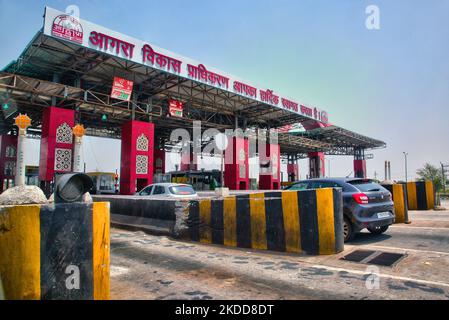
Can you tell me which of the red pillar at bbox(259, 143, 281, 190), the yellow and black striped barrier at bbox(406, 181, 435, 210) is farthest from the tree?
the yellow and black striped barrier at bbox(406, 181, 435, 210)

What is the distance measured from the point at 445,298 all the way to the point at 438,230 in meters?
5.83

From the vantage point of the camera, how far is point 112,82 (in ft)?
73.9

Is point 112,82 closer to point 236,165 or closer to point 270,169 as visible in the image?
point 236,165

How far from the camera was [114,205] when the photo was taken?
37.1 feet

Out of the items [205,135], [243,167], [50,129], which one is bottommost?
[243,167]

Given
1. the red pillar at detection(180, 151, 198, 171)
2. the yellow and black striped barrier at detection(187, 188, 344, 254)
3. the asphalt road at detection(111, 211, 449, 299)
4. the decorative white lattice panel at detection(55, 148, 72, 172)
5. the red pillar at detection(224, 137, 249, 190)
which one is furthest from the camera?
the red pillar at detection(180, 151, 198, 171)

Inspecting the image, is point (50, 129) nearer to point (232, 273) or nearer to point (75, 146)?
point (75, 146)

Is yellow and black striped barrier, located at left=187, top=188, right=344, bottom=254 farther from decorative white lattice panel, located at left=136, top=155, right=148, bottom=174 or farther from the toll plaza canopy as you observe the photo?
decorative white lattice panel, located at left=136, top=155, right=148, bottom=174

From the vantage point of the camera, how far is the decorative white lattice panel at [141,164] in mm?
22234

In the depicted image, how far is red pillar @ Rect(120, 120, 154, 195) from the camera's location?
2186 centimetres

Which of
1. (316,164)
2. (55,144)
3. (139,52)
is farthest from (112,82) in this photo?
(316,164)

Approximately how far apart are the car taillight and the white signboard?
16262 mm

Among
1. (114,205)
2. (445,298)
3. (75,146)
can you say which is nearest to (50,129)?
(75,146)
